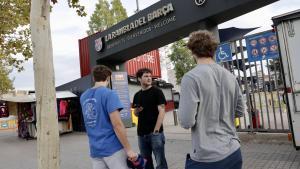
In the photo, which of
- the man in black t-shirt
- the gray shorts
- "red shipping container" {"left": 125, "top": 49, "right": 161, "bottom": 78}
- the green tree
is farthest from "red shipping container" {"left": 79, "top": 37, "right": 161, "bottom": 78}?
the gray shorts

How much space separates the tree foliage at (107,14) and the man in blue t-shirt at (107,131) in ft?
111

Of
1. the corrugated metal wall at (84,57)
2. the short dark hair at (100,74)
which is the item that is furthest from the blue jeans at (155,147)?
the corrugated metal wall at (84,57)

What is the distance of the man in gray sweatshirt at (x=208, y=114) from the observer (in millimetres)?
2400

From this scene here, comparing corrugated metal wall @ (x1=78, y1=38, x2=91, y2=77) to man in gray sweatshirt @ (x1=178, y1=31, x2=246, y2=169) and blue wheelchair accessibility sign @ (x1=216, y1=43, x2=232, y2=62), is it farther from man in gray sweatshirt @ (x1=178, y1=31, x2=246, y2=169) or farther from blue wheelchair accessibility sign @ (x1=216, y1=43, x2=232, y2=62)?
man in gray sweatshirt @ (x1=178, y1=31, x2=246, y2=169)

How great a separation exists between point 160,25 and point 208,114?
9986 millimetres

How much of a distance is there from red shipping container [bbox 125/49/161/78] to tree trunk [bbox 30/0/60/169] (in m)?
21.9

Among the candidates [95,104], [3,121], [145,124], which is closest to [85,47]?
[145,124]

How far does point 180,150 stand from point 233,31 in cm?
408

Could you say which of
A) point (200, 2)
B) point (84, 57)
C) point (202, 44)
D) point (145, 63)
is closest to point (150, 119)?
point (202, 44)

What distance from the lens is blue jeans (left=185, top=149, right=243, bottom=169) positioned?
241cm

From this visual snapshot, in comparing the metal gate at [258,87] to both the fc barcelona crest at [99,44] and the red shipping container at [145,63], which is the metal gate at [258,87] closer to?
the fc barcelona crest at [99,44]

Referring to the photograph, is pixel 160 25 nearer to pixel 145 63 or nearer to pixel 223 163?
pixel 223 163

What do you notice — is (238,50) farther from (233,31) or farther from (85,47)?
(85,47)

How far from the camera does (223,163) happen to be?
2418mm
